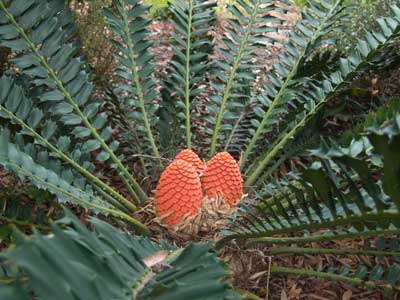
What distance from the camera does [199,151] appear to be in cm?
224

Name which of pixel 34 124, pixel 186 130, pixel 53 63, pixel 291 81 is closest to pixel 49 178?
pixel 34 124

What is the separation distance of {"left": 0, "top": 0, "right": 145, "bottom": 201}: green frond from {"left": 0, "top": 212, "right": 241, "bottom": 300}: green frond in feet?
2.43

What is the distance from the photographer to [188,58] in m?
2.11

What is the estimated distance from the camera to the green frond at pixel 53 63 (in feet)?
6.18

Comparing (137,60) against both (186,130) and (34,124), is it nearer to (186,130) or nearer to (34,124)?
(186,130)

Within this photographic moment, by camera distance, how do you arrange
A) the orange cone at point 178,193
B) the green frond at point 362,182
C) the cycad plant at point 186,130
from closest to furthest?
the green frond at point 362,182, the cycad plant at point 186,130, the orange cone at point 178,193

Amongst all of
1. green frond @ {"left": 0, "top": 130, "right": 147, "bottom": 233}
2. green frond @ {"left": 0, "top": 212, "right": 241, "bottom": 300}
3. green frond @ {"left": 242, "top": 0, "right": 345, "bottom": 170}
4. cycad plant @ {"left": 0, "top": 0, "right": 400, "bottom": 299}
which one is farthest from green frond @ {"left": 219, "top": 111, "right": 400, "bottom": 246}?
green frond @ {"left": 242, "top": 0, "right": 345, "bottom": 170}

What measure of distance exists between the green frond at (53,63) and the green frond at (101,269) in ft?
2.43

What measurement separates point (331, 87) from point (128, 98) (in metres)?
0.68

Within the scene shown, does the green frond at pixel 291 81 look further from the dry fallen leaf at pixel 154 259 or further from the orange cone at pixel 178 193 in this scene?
the dry fallen leaf at pixel 154 259

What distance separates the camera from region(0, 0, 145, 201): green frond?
188cm

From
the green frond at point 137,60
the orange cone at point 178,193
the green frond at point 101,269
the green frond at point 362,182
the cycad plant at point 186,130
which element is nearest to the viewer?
the green frond at point 101,269

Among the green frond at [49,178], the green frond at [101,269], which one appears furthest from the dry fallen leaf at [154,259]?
the green frond at [49,178]

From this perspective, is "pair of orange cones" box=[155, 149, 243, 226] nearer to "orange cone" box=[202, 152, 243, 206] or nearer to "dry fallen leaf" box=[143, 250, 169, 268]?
"orange cone" box=[202, 152, 243, 206]
